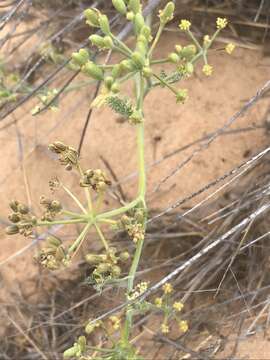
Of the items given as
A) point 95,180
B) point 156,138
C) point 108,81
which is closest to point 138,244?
point 95,180

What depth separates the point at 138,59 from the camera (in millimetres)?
1666

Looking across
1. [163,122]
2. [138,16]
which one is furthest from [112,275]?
[163,122]

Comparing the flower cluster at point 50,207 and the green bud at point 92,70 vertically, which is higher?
the green bud at point 92,70

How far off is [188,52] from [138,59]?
0.19 meters

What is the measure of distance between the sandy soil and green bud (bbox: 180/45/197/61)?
0.77m

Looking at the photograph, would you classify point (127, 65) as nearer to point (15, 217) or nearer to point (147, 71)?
point (147, 71)

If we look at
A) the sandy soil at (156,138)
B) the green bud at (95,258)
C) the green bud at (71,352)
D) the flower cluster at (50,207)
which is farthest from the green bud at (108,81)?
the sandy soil at (156,138)

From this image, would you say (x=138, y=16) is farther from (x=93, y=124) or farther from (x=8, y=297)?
(x=8, y=297)

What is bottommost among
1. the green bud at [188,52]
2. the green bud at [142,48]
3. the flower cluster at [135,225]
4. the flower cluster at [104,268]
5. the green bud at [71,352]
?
the green bud at [71,352]

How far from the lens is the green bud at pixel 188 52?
1783 mm

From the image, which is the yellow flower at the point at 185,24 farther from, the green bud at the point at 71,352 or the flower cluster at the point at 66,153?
the green bud at the point at 71,352

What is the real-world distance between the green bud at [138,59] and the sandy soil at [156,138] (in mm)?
937

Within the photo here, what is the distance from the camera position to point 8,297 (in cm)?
274

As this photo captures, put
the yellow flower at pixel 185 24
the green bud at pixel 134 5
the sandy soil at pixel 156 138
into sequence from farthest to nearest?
1. the sandy soil at pixel 156 138
2. the yellow flower at pixel 185 24
3. the green bud at pixel 134 5
